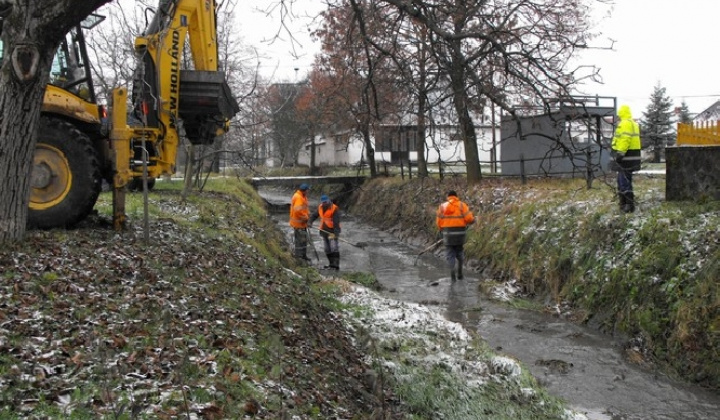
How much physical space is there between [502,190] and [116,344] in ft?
49.8

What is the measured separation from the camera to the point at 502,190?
19.0m

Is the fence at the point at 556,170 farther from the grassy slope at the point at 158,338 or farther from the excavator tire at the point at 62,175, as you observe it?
the excavator tire at the point at 62,175

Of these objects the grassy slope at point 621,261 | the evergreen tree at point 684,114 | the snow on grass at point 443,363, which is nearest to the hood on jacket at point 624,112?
the grassy slope at point 621,261

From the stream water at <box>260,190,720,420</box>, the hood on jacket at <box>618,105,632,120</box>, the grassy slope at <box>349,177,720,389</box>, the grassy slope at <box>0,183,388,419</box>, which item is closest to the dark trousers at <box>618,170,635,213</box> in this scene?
the grassy slope at <box>349,177,720,389</box>

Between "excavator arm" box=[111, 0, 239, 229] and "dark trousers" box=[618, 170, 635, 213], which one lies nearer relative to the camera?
"excavator arm" box=[111, 0, 239, 229]

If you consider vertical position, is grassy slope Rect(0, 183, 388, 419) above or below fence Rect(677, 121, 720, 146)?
below

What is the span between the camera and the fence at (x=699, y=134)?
1303 cm

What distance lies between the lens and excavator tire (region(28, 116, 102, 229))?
9.27 metres

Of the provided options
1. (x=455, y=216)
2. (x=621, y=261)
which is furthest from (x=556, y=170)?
(x=621, y=261)

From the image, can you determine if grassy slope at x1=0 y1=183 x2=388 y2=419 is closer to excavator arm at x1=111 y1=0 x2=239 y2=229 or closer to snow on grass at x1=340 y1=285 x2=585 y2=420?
snow on grass at x1=340 y1=285 x2=585 y2=420

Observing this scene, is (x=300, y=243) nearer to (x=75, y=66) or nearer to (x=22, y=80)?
(x=75, y=66)

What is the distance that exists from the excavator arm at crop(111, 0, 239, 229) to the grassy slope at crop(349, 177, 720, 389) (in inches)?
249

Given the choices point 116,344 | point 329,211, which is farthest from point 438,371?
point 329,211

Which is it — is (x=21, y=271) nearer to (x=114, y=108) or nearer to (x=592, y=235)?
(x=114, y=108)
